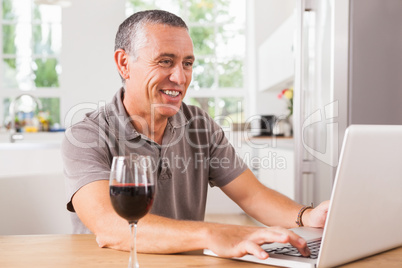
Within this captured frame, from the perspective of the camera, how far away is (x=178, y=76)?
1.58 metres

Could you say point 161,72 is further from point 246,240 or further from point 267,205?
point 246,240

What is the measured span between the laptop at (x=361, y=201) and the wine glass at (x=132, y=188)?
231mm

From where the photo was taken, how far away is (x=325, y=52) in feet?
9.02

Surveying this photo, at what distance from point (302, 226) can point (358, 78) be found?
4.54ft

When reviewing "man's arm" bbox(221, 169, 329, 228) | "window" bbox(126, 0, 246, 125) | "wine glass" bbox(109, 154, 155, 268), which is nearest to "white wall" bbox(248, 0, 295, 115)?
"window" bbox(126, 0, 246, 125)

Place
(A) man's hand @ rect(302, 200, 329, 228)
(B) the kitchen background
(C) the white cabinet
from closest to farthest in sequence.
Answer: (A) man's hand @ rect(302, 200, 329, 228)
(C) the white cabinet
(B) the kitchen background

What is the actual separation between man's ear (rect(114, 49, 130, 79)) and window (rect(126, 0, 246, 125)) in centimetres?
536

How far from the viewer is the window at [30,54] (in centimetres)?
700

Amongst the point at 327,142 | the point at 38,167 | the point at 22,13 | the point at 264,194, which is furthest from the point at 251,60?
the point at 264,194

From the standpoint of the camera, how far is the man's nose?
1.58 m

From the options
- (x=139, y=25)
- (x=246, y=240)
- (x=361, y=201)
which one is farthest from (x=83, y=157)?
(x=361, y=201)

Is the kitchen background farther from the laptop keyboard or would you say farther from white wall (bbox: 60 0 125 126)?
the laptop keyboard

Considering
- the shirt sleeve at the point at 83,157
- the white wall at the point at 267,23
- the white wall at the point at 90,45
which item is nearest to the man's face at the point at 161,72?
the shirt sleeve at the point at 83,157

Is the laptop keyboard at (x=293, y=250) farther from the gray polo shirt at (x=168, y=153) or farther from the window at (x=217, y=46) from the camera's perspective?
the window at (x=217, y=46)
